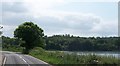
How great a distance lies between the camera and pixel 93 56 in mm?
35875

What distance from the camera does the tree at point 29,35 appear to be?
96250 millimetres

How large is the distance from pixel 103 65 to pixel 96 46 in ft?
146

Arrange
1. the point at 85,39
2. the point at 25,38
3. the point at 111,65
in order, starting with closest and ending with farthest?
the point at 111,65, the point at 85,39, the point at 25,38

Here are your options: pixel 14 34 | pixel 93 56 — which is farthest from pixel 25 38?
pixel 93 56

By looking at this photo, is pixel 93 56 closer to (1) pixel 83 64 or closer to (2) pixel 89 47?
(1) pixel 83 64

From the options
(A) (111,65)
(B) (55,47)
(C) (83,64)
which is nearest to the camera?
(A) (111,65)

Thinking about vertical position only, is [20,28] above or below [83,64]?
above

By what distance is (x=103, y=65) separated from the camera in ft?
101

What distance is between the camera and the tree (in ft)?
316

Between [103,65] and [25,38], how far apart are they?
221 feet

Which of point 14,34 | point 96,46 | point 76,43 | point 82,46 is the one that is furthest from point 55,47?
point 96,46

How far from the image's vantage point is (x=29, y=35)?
319 ft

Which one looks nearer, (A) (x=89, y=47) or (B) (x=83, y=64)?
(B) (x=83, y=64)

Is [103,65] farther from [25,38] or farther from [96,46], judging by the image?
[25,38]
